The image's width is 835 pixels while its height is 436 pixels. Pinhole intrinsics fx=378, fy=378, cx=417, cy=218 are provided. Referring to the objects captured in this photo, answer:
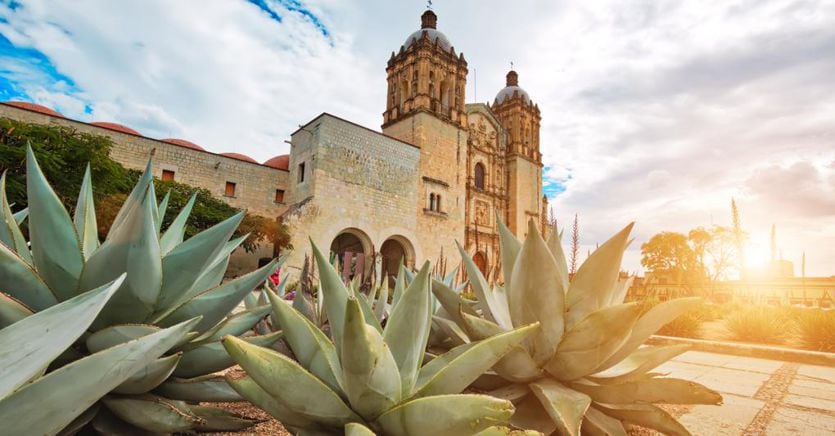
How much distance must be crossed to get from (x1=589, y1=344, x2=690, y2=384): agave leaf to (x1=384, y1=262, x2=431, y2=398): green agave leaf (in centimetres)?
67

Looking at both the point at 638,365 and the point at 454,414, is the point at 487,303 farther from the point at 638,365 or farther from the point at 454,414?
the point at 454,414

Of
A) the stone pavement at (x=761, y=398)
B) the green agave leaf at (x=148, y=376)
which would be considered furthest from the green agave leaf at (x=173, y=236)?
the stone pavement at (x=761, y=398)

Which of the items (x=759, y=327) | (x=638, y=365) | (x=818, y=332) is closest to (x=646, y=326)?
(x=638, y=365)

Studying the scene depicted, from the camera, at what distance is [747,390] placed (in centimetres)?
232

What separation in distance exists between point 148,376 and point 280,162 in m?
18.6

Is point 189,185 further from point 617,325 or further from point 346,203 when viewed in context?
point 617,325

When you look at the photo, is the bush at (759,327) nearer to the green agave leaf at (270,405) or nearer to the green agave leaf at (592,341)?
the green agave leaf at (592,341)

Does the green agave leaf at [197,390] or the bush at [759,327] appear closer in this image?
the green agave leaf at [197,390]

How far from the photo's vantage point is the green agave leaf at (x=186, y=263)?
898 millimetres

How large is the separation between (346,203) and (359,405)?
1568cm

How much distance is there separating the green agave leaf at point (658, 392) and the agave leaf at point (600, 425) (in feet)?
0.18

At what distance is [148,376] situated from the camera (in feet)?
2.44

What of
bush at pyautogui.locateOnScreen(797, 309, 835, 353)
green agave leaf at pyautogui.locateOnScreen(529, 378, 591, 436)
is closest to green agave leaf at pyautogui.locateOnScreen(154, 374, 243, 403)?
green agave leaf at pyautogui.locateOnScreen(529, 378, 591, 436)

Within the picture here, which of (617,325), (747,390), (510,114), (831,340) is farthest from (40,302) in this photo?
(510,114)
